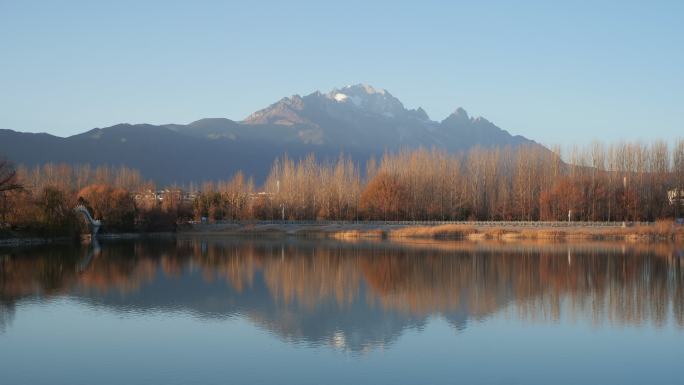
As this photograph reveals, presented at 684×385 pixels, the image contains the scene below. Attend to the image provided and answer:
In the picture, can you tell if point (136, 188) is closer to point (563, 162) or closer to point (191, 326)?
point (563, 162)

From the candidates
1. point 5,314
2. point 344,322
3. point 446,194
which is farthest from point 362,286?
point 446,194

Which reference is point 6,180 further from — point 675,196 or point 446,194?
point 675,196

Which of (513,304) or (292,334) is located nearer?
(292,334)

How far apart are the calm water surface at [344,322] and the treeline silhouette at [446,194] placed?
25.7 metres

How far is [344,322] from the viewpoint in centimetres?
1499

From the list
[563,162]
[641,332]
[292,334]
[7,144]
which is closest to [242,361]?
[292,334]

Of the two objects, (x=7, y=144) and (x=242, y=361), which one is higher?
(x=7, y=144)

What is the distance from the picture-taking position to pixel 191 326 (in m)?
14.8

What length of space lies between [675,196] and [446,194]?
18950mm

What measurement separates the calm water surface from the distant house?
29.1 m

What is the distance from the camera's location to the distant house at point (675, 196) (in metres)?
52.6

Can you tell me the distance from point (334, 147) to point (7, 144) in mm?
90040

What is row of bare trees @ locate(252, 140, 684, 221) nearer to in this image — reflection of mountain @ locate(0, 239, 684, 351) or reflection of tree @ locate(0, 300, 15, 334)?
reflection of mountain @ locate(0, 239, 684, 351)

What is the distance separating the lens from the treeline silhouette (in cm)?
5247
